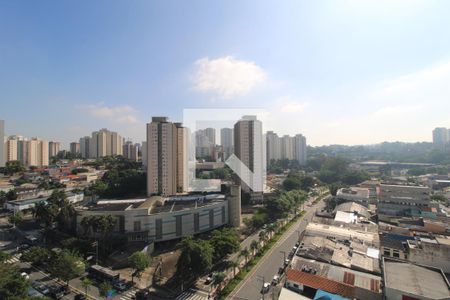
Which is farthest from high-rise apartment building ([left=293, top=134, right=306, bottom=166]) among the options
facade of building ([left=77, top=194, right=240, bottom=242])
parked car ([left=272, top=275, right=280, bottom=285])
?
parked car ([left=272, top=275, right=280, bottom=285])

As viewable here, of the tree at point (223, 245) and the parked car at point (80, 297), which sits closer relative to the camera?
the parked car at point (80, 297)

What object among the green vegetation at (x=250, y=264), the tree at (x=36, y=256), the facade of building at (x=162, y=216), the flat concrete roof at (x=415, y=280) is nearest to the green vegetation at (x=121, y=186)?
the facade of building at (x=162, y=216)

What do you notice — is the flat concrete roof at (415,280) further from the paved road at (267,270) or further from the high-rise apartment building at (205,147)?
the high-rise apartment building at (205,147)

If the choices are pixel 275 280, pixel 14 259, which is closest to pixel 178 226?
pixel 275 280

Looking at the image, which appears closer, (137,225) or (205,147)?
(137,225)

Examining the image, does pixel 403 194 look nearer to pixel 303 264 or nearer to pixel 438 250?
pixel 438 250

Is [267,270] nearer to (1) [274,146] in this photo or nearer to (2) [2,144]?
(1) [274,146]
